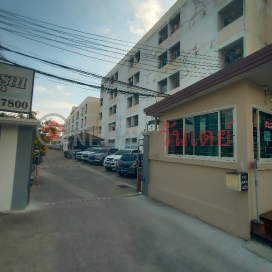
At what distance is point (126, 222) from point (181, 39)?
1646 centimetres

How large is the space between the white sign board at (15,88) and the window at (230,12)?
44.2ft

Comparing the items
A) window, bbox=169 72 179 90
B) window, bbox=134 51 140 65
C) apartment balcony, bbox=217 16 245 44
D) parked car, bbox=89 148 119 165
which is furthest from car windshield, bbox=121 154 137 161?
window, bbox=134 51 140 65

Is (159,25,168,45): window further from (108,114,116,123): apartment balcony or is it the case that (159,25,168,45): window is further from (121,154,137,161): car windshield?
(121,154,137,161): car windshield

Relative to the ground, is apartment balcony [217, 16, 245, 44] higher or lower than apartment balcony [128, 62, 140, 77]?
lower

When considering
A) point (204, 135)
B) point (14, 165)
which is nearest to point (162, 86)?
point (204, 135)

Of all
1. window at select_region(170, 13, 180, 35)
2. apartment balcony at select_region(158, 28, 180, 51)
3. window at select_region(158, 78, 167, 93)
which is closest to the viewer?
apartment balcony at select_region(158, 28, 180, 51)

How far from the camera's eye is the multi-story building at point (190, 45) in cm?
1164

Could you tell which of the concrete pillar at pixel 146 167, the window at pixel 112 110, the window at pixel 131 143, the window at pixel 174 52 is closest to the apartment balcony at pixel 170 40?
the window at pixel 174 52

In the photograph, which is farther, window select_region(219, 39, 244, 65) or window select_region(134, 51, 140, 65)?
window select_region(134, 51, 140, 65)

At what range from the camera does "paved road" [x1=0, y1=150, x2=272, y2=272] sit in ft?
9.43

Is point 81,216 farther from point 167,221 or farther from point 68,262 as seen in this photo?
point 167,221

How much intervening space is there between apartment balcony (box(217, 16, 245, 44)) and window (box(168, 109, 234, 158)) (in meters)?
9.87

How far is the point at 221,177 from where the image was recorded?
4.29 meters

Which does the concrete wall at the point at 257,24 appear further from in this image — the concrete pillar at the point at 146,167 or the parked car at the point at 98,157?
the parked car at the point at 98,157
